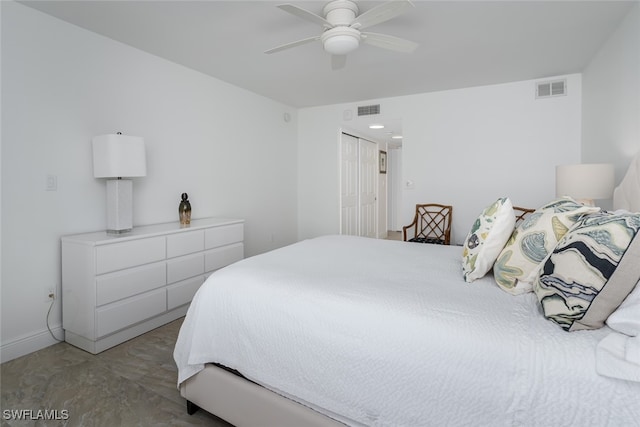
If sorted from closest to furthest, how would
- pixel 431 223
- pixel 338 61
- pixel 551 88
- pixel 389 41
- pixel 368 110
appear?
1. pixel 389 41
2. pixel 338 61
3. pixel 551 88
4. pixel 431 223
5. pixel 368 110

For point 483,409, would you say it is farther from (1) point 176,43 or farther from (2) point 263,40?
(1) point 176,43

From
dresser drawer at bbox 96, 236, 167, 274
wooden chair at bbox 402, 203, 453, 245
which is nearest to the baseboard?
dresser drawer at bbox 96, 236, 167, 274

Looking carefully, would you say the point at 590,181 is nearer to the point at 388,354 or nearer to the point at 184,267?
the point at 388,354

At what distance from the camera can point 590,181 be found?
2379mm

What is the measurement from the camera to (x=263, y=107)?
457 cm

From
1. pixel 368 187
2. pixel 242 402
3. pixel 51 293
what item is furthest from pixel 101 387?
pixel 368 187

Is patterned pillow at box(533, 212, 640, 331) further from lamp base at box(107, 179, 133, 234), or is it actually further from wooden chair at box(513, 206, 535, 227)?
wooden chair at box(513, 206, 535, 227)

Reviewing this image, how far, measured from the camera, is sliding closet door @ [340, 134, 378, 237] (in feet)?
17.6

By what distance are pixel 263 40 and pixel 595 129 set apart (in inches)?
130

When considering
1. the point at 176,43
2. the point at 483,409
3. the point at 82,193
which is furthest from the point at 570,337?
the point at 176,43

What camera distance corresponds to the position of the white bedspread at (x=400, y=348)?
2.96ft

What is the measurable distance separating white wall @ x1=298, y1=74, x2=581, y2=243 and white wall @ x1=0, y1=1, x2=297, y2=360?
2.26m

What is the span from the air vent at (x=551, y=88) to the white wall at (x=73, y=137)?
3.76 metres

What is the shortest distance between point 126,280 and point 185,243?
1.88 feet
